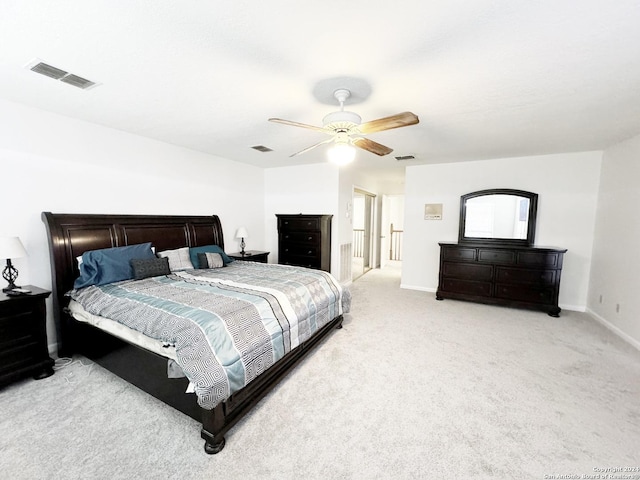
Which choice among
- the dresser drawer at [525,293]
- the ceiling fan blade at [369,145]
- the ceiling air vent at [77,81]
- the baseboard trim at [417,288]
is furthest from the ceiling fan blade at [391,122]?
the baseboard trim at [417,288]

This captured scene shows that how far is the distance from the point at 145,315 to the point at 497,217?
16.8ft

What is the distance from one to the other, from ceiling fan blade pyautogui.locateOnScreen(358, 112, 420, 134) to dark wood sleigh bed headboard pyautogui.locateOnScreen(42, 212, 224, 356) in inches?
117

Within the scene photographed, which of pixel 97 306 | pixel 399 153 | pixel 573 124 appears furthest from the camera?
pixel 399 153

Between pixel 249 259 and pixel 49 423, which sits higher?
pixel 249 259

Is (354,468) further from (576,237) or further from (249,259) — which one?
(576,237)

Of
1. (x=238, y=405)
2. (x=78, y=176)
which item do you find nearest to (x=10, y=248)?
(x=78, y=176)

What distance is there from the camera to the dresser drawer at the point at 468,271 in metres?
4.41

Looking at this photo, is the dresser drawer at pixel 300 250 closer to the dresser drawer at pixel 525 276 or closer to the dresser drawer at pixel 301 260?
the dresser drawer at pixel 301 260

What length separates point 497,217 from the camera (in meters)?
4.70

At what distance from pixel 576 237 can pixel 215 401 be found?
17.7 feet

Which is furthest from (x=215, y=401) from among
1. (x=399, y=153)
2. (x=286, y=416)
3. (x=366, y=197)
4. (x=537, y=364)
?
(x=366, y=197)

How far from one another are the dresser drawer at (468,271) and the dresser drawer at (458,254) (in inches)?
3.3

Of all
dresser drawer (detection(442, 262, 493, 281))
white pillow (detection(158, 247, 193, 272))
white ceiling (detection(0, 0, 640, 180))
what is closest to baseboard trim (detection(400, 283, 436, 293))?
A: dresser drawer (detection(442, 262, 493, 281))

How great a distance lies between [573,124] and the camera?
9.74 ft
